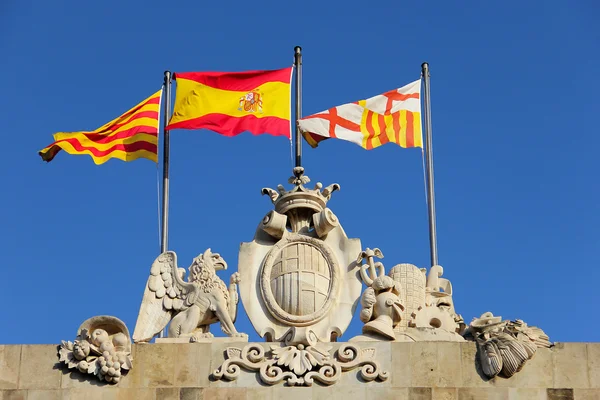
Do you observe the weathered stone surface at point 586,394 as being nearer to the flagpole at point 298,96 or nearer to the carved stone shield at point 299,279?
the carved stone shield at point 299,279

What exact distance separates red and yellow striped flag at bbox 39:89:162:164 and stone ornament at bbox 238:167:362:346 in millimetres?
4006

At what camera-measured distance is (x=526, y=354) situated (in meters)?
33.9

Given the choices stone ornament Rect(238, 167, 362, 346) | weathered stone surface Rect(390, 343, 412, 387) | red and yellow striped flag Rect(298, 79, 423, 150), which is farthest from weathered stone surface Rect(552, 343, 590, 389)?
red and yellow striped flag Rect(298, 79, 423, 150)

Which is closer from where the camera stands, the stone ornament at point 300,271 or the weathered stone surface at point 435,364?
the weathered stone surface at point 435,364

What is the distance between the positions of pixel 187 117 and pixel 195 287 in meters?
5.18

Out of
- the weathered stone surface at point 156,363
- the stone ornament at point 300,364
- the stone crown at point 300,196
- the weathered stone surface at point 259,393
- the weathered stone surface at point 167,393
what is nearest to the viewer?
the weathered stone surface at point 259,393

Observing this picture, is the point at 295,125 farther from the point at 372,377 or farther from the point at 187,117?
the point at 372,377

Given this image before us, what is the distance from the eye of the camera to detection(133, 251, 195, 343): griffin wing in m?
34.8

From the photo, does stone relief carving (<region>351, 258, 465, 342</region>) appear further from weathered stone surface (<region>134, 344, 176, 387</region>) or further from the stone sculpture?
weathered stone surface (<region>134, 344, 176, 387</region>)

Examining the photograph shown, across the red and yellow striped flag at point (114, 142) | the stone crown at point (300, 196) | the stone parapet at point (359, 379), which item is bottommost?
the stone parapet at point (359, 379)

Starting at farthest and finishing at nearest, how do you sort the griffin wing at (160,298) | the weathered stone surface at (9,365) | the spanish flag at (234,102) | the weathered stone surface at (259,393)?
1. the spanish flag at (234,102)
2. the griffin wing at (160,298)
3. the weathered stone surface at (9,365)
4. the weathered stone surface at (259,393)

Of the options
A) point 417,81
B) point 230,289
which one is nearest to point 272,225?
point 230,289

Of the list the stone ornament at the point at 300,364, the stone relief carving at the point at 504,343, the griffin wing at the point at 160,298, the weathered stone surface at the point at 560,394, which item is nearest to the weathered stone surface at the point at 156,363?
the griffin wing at the point at 160,298

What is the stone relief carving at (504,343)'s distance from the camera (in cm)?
3391
